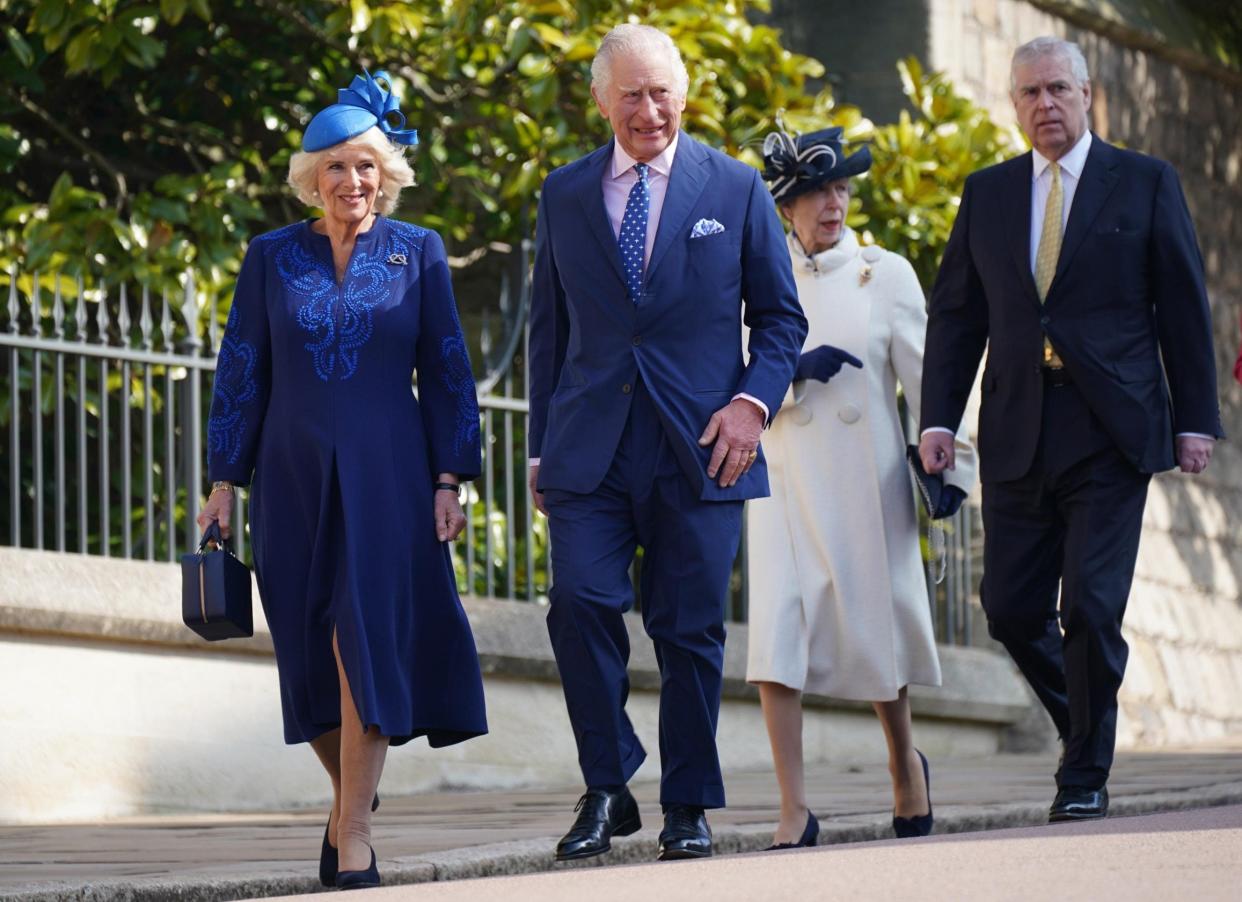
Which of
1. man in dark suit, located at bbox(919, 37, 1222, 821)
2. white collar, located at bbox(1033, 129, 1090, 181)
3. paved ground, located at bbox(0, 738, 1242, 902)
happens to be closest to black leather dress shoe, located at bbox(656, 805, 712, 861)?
paved ground, located at bbox(0, 738, 1242, 902)

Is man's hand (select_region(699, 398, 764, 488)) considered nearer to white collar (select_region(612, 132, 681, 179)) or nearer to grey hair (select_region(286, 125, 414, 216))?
white collar (select_region(612, 132, 681, 179))

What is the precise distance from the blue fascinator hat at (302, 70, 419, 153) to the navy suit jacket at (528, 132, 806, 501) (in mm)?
375

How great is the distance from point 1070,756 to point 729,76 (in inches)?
168

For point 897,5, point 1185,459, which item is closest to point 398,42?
point 897,5

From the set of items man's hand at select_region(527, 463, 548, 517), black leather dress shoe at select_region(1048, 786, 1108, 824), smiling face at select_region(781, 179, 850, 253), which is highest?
smiling face at select_region(781, 179, 850, 253)

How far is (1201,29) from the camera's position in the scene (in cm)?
1262

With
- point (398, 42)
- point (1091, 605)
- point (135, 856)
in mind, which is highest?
point (398, 42)

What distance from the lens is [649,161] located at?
5375mm

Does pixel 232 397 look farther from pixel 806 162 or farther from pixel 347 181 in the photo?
pixel 806 162

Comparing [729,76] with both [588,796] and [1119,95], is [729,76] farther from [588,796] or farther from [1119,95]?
[588,796]

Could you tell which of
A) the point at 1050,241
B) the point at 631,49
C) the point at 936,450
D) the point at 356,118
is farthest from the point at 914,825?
the point at 356,118

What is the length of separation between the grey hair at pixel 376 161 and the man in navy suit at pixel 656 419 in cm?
37

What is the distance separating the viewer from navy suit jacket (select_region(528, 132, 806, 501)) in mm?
5199

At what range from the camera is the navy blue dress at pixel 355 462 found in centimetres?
511
